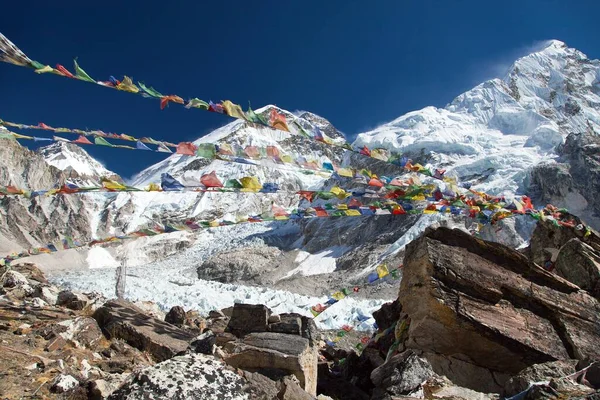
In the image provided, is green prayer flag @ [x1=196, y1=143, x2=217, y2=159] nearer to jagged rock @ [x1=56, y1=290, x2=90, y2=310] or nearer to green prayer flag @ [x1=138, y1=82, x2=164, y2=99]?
green prayer flag @ [x1=138, y1=82, x2=164, y2=99]

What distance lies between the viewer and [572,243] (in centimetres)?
808

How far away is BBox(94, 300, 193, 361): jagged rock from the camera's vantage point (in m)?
6.21

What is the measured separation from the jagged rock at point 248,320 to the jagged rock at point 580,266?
5.15 meters

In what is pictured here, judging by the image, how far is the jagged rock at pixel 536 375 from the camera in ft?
13.7

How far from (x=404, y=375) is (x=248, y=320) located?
3.21 meters

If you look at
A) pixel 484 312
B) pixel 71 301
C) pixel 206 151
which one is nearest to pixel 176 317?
pixel 71 301

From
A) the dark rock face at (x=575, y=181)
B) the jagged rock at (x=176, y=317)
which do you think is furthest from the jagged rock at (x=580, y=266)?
the dark rock face at (x=575, y=181)

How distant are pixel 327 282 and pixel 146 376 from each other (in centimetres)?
3909

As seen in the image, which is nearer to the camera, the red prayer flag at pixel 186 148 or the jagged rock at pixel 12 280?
the red prayer flag at pixel 186 148

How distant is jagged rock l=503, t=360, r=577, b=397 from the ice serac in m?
52.0

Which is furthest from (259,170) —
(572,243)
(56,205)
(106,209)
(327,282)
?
(572,243)

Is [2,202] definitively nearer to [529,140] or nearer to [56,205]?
[56,205]

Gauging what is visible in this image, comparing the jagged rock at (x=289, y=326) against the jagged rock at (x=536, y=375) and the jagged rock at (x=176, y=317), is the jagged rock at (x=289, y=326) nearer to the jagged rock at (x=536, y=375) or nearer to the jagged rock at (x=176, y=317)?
the jagged rock at (x=536, y=375)

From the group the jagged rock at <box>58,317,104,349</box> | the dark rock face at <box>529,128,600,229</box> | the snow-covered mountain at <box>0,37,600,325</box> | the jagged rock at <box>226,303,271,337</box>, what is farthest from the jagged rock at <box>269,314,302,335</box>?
the dark rock face at <box>529,128,600,229</box>
